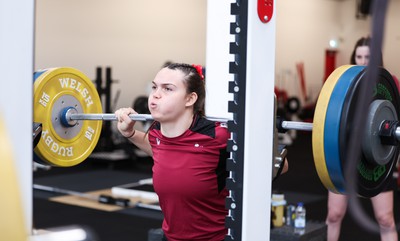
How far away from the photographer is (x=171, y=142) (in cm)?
187

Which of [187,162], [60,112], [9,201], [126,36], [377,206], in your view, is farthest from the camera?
[126,36]

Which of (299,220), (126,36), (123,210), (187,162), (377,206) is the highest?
(126,36)

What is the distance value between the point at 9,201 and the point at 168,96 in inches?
44.5

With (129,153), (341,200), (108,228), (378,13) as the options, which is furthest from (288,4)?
(378,13)

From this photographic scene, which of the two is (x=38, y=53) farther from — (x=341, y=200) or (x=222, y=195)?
(x=222, y=195)

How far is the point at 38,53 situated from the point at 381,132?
7.00 m

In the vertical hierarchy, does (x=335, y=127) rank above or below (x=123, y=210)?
above

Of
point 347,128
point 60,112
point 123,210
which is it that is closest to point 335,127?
point 347,128

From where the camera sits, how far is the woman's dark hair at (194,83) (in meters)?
1.88

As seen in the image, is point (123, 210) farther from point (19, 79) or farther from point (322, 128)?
point (19, 79)

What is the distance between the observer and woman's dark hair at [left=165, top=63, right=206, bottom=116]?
1.88 meters

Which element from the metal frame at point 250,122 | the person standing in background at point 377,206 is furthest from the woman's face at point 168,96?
the person standing in background at point 377,206

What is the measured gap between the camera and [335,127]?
4.85 feet

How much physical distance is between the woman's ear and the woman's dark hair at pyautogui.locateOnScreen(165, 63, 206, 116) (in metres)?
0.01
